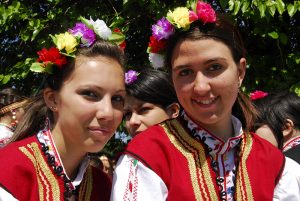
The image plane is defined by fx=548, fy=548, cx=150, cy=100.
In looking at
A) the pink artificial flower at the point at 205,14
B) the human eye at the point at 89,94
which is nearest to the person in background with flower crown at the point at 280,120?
the pink artificial flower at the point at 205,14

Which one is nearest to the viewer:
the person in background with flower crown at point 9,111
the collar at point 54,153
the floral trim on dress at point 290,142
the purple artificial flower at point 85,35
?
the collar at point 54,153

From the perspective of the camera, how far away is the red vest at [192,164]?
2102 millimetres

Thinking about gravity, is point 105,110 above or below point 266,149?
above

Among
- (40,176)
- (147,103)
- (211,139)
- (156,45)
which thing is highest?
(156,45)

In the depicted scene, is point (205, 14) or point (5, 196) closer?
point (5, 196)

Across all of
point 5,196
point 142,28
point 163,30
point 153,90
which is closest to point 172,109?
point 153,90

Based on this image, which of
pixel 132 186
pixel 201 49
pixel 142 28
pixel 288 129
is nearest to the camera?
pixel 132 186

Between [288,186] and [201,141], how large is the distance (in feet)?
1.36

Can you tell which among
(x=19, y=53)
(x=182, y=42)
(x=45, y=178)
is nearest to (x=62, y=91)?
(x=45, y=178)

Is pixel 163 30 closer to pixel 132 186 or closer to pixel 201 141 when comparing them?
pixel 201 141

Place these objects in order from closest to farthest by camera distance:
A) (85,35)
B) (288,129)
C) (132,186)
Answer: (132,186)
(85,35)
(288,129)

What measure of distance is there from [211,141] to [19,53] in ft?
11.4

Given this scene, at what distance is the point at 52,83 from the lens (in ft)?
7.66

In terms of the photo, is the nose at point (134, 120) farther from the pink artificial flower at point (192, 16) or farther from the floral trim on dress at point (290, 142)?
the floral trim on dress at point (290, 142)
